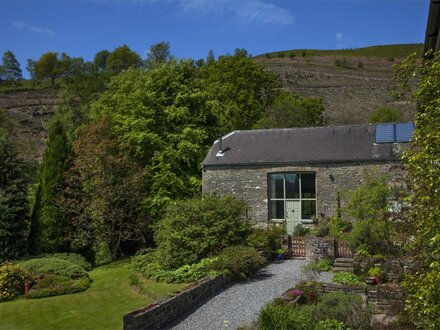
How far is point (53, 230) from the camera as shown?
2062 cm

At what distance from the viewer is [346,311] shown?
33.7ft

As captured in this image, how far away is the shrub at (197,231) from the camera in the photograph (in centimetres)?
1650

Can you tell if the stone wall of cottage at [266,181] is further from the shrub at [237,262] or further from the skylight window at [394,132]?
the shrub at [237,262]

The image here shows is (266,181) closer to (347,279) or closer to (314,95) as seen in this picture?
(347,279)

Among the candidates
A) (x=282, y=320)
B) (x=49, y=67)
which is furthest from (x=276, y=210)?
(x=49, y=67)

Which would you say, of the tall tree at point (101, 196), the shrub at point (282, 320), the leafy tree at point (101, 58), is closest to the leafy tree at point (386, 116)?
the tall tree at point (101, 196)

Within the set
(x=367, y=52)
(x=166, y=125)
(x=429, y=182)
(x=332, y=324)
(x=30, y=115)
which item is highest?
(x=367, y=52)

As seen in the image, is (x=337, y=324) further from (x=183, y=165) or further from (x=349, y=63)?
(x=349, y=63)

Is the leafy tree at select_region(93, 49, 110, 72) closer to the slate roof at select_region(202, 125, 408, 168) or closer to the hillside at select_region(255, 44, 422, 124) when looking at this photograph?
the hillside at select_region(255, 44, 422, 124)

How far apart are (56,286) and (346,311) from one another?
34.5 feet

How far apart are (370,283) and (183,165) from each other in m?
14.0

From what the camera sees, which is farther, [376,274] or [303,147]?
[303,147]

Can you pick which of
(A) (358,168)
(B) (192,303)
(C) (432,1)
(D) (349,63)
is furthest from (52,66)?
(C) (432,1)

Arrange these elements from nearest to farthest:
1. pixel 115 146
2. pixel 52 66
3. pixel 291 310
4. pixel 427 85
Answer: pixel 427 85 < pixel 291 310 < pixel 115 146 < pixel 52 66
